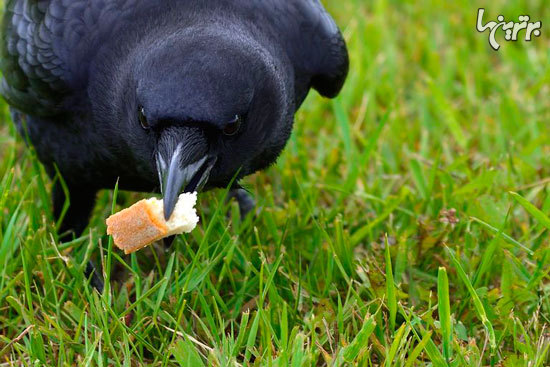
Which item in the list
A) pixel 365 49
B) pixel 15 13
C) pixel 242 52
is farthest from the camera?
pixel 365 49

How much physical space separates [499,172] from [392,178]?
65cm

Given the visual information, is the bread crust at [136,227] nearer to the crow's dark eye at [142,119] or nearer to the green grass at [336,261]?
the green grass at [336,261]

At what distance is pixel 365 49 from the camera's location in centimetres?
655

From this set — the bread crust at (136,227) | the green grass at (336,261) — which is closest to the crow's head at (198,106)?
the bread crust at (136,227)

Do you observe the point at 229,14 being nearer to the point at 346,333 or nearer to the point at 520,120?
the point at 346,333

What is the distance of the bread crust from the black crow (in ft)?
0.63

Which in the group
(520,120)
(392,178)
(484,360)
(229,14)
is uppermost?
(229,14)

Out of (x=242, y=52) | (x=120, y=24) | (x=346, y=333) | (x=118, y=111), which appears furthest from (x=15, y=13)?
(x=346, y=333)

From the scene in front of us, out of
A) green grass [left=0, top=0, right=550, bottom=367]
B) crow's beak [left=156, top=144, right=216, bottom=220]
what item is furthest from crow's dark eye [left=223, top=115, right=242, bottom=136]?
green grass [left=0, top=0, right=550, bottom=367]

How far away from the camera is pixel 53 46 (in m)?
4.17

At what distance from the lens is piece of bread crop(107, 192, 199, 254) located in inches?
136

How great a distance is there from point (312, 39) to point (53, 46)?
125cm

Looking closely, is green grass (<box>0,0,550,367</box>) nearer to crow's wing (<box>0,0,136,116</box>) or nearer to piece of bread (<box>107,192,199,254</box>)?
piece of bread (<box>107,192,199,254</box>)

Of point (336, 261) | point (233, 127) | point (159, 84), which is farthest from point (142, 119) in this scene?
point (336, 261)
